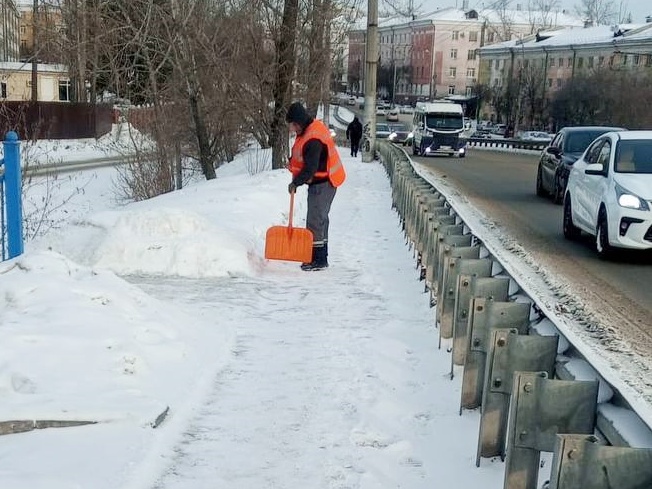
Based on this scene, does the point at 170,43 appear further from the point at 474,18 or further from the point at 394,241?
the point at 474,18

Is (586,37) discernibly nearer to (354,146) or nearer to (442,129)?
(442,129)

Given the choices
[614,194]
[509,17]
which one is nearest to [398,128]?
[614,194]

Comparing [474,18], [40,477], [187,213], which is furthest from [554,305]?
[474,18]

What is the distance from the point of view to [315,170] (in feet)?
30.6

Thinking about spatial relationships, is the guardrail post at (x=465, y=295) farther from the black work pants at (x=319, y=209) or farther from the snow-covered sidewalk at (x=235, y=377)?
the black work pants at (x=319, y=209)

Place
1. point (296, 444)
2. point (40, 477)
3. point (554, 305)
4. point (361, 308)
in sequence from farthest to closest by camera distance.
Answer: point (554, 305) → point (361, 308) → point (296, 444) → point (40, 477)


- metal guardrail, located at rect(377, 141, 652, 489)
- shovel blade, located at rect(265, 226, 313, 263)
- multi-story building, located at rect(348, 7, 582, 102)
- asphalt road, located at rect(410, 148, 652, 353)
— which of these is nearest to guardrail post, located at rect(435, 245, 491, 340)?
metal guardrail, located at rect(377, 141, 652, 489)

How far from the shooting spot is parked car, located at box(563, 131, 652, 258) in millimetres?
10250

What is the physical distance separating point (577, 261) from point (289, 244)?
3990 mm

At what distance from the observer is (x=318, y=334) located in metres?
6.76

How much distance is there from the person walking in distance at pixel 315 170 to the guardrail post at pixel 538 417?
19.6 feet

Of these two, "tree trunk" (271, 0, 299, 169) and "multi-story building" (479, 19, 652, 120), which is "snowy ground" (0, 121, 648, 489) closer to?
"tree trunk" (271, 0, 299, 169)

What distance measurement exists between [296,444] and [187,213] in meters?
5.25

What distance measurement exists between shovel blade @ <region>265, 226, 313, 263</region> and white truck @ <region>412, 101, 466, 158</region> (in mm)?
31259
